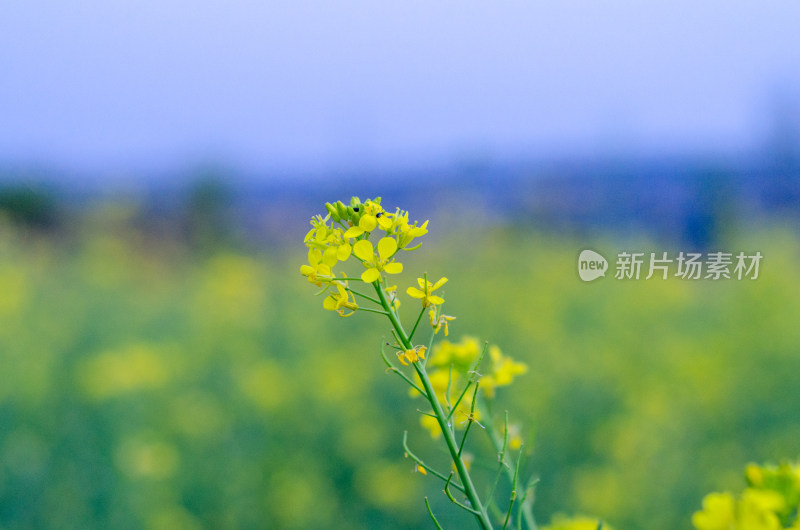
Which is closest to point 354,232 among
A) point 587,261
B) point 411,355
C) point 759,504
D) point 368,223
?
point 368,223

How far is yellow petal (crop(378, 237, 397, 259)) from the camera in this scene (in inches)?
23.6

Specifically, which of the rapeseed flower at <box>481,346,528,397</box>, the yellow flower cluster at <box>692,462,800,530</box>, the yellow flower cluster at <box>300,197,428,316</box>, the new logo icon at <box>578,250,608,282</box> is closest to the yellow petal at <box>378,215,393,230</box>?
the yellow flower cluster at <box>300,197,428,316</box>

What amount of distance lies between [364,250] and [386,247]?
3 cm

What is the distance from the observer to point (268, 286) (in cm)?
619

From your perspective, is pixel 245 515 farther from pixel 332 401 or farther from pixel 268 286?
pixel 268 286

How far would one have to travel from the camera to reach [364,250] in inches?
23.1

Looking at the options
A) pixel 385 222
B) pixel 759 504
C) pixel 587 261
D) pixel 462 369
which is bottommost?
pixel 759 504

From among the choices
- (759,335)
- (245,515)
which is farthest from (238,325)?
(759,335)

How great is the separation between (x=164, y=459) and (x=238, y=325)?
7.19ft

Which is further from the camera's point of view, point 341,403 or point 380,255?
point 341,403

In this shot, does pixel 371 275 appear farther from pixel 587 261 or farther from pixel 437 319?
pixel 587 261

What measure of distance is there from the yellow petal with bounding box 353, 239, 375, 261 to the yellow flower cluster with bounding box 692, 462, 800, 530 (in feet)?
1.18

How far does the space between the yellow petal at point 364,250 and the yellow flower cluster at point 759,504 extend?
36 centimetres

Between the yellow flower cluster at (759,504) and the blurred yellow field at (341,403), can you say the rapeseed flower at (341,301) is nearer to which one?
the yellow flower cluster at (759,504)
